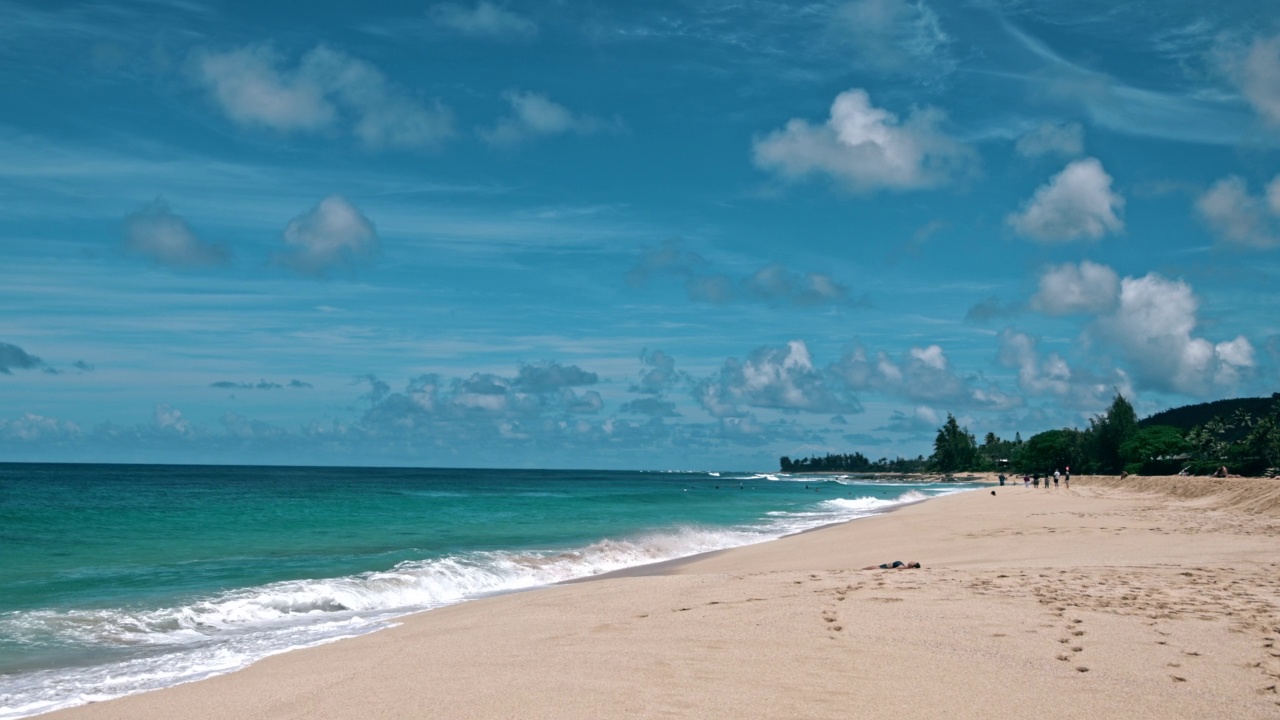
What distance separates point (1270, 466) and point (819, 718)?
2779 inches

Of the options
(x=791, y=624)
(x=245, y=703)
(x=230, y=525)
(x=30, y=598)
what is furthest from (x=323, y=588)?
(x=230, y=525)

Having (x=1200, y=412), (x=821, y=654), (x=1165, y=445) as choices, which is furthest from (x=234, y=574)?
(x=1200, y=412)

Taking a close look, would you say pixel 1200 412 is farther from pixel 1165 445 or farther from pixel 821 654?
pixel 821 654

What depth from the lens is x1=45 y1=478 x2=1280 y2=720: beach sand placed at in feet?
20.5

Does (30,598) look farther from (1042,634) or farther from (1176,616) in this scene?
(1176,616)

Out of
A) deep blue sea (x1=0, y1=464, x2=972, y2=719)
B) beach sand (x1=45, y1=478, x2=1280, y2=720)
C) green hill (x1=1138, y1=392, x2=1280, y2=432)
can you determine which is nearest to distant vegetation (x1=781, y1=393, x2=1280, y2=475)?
green hill (x1=1138, y1=392, x2=1280, y2=432)

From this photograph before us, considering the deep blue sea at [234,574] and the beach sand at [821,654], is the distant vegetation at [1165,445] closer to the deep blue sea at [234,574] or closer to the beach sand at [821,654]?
the deep blue sea at [234,574]

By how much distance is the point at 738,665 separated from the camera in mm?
7301

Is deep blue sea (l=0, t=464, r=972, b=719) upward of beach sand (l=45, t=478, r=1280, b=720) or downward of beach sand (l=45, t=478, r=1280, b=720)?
downward

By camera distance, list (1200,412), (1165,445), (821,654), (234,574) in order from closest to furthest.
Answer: (821,654)
(234,574)
(1165,445)
(1200,412)

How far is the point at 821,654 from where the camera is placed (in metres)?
7.53

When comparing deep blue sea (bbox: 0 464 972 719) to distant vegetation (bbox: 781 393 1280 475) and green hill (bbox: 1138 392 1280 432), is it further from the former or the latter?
green hill (bbox: 1138 392 1280 432)

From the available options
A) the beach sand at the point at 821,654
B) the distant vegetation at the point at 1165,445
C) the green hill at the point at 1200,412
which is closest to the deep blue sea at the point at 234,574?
the beach sand at the point at 821,654

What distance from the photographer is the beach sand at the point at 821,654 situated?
20.5 feet
